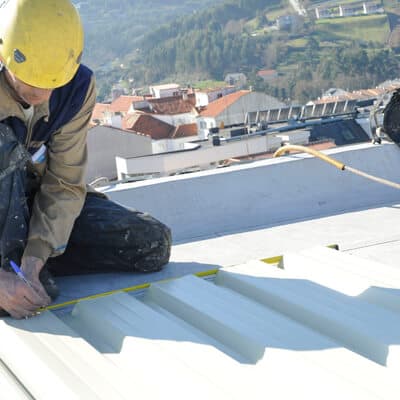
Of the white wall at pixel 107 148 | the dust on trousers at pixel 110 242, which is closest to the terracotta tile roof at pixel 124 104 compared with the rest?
the white wall at pixel 107 148

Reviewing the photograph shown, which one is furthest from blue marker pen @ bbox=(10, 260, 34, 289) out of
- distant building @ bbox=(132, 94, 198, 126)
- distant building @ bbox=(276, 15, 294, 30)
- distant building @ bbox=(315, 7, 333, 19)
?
distant building @ bbox=(315, 7, 333, 19)

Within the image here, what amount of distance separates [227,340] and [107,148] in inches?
1517

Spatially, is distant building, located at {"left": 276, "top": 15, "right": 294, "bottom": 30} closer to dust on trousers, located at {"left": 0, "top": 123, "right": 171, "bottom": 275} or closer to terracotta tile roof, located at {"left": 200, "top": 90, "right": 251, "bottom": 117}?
terracotta tile roof, located at {"left": 200, "top": 90, "right": 251, "bottom": 117}

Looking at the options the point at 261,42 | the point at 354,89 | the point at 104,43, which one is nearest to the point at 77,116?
the point at 354,89

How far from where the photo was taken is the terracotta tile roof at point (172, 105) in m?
62.9

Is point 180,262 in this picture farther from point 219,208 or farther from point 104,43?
point 104,43

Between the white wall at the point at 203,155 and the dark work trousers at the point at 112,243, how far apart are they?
19461 millimetres

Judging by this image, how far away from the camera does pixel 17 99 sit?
276 cm

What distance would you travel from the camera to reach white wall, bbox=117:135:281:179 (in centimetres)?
2441

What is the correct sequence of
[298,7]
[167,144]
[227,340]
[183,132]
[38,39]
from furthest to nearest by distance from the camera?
[298,7]
[183,132]
[167,144]
[38,39]
[227,340]

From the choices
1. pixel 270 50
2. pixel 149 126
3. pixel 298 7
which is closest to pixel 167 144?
pixel 149 126

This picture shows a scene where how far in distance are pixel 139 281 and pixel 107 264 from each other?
0.75 ft

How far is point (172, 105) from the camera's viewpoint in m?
64.1

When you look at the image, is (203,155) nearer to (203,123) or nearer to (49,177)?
(49,177)
